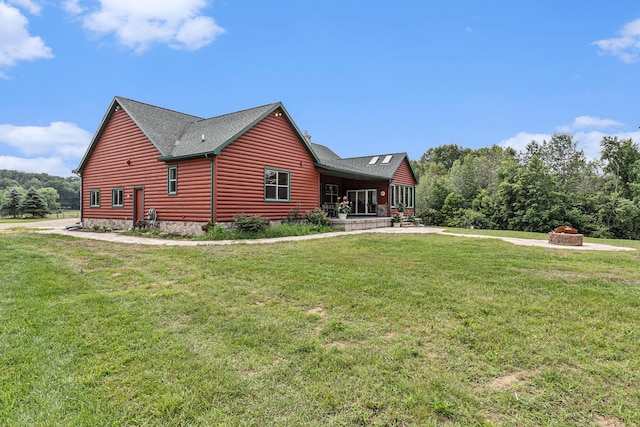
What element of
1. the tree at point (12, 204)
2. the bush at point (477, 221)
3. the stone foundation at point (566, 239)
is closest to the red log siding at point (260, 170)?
the stone foundation at point (566, 239)

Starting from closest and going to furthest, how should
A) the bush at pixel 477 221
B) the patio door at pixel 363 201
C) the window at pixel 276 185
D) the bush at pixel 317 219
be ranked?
the window at pixel 276 185 < the bush at pixel 317 219 < the patio door at pixel 363 201 < the bush at pixel 477 221

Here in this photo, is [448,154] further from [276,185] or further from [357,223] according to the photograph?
[276,185]

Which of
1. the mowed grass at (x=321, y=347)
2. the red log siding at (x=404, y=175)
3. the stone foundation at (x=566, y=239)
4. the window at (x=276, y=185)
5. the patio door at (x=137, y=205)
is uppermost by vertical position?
the red log siding at (x=404, y=175)

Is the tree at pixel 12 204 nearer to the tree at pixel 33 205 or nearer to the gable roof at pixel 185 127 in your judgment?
the tree at pixel 33 205

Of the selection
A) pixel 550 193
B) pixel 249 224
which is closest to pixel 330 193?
pixel 249 224

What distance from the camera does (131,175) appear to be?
15.3 m

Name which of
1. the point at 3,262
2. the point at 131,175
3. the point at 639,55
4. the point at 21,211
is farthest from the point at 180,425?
the point at 21,211

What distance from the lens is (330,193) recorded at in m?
21.7

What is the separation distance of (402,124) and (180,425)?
123 feet

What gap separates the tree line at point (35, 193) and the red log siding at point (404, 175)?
36.2 metres

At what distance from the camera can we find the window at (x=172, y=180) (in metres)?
13.5

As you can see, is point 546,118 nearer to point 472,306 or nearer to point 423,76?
point 423,76

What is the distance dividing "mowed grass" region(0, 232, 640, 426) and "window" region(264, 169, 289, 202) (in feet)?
28.4

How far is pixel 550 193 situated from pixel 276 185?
22926mm
